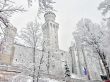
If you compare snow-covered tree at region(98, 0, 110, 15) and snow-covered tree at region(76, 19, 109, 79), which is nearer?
snow-covered tree at region(98, 0, 110, 15)

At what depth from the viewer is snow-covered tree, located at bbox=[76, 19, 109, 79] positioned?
18.3 meters

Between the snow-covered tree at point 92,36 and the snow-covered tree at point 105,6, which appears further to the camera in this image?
the snow-covered tree at point 92,36

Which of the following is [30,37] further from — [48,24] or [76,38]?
[48,24]

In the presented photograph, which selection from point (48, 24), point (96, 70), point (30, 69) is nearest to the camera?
point (30, 69)

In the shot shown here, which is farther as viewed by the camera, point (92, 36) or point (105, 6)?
point (92, 36)

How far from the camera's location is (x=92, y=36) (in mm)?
19188

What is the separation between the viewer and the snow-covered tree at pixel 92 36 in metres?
18.3

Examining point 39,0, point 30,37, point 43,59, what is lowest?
point 43,59

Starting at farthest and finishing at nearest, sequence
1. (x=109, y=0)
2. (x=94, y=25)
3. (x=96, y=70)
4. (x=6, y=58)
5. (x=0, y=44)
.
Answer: (x=96, y=70) → (x=6, y=58) → (x=94, y=25) → (x=109, y=0) → (x=0, y=44)

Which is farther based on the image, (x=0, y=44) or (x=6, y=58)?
(x=6, y=58)

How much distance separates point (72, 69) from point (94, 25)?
33.6 m

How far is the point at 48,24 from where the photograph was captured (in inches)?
2137

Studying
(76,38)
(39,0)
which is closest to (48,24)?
(76,38)

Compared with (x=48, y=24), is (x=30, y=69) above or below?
below
